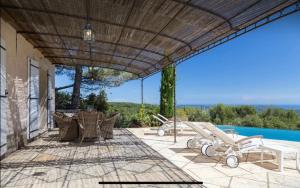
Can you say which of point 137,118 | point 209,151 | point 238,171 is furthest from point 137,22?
point 137,118

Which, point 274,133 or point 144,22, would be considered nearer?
point 144,22

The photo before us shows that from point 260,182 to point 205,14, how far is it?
9.92ft

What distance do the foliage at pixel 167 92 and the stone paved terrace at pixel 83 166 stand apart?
7.13 metres

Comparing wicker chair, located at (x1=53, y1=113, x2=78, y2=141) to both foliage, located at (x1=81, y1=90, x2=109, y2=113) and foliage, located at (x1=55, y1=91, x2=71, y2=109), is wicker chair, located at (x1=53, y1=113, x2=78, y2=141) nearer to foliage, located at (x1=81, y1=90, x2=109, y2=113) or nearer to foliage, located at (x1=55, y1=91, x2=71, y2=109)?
foliage, located at (x1=81, y1=90, x2=109, y2=113)

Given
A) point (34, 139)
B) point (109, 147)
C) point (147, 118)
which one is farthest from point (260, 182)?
point (147, 118)

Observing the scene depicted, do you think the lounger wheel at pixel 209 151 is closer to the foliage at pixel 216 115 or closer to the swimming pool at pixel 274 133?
the swimming pool at pixel 274 133

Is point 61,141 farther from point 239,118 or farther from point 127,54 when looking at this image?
point 239,118

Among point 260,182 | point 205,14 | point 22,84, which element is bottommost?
point 260,182

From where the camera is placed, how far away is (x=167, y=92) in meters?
15.2

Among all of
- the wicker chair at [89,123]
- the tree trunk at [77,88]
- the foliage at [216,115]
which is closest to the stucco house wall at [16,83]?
the wicker chair at [89,123]

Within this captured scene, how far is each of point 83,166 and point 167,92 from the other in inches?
390

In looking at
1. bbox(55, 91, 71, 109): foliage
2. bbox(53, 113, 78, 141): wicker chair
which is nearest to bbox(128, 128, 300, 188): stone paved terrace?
bbox(53, 113, 78, 141): wicker chair

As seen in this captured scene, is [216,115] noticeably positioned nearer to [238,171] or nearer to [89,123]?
[89,123]

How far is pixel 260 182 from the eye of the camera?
15.6ft
